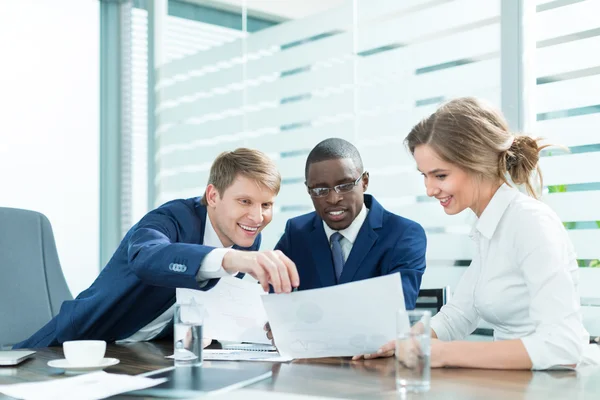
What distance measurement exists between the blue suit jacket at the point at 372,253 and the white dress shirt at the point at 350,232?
0.07ft

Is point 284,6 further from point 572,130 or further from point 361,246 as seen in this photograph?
point 361,246

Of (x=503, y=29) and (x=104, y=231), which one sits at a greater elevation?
(x=503, y=29)

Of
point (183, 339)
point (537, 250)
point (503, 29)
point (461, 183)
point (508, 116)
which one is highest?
point (503, 29)

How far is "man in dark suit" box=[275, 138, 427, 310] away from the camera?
2062 millimetres

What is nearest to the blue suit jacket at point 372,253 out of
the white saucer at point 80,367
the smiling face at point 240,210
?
the smiling face at point 240,210

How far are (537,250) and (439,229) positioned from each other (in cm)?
125

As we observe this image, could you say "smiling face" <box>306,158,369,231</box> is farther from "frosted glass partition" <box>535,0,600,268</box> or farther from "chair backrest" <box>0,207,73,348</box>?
"chair backrest" <box>0,207,73,348</box>

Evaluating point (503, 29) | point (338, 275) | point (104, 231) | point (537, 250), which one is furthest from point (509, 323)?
point (104, 231)

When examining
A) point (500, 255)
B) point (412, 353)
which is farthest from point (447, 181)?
point (412, 353)

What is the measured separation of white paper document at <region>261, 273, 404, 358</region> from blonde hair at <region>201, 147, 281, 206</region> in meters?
0.69

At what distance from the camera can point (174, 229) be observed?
205 centimetres

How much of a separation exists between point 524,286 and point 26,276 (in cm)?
168

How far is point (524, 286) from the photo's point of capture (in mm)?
1582

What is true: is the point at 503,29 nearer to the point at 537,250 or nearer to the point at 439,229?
the point at 439,229
